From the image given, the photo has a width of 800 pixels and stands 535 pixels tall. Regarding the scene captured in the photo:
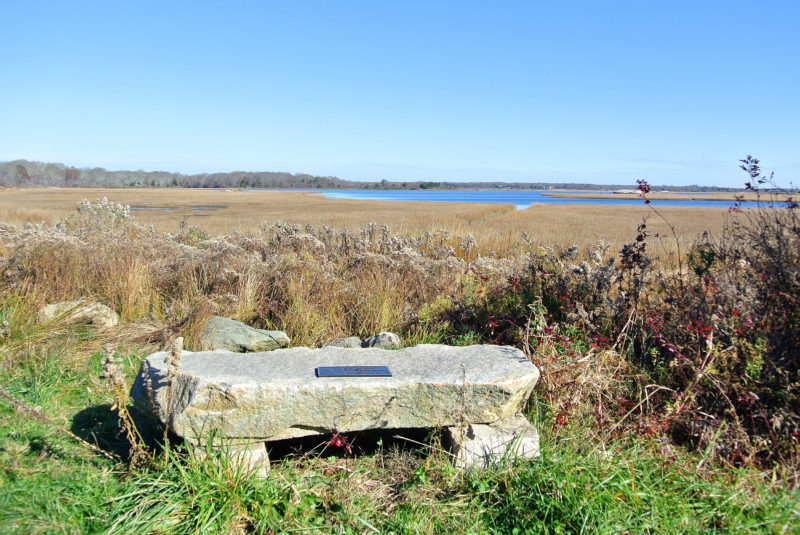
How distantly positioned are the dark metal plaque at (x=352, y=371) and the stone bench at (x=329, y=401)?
0.06 m

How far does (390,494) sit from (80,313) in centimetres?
488

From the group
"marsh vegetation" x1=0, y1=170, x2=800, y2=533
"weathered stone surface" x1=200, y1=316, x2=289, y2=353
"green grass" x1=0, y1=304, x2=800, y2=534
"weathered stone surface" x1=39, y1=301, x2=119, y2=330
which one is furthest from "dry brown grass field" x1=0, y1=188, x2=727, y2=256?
"weathered stone surface" x1=39, y1=301, x2=119, y2=330

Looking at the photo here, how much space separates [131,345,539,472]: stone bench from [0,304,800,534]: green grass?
23 cm

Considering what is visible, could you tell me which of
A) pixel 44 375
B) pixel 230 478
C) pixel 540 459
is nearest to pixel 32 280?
pixel 44 375

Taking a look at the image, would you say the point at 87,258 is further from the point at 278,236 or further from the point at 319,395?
the point at 319,395

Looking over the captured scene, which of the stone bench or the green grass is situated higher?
the stone bench

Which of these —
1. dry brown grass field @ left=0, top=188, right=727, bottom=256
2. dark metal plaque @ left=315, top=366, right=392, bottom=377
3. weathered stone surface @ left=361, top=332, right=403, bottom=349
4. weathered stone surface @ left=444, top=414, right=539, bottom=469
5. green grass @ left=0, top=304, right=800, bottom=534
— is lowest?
green grass @ left=0, top=304, right=800, bottom=534

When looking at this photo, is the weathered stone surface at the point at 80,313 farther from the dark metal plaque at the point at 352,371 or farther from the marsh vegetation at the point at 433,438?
the dark metal plaque at the point at 352,371

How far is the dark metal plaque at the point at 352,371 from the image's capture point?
3.83 m

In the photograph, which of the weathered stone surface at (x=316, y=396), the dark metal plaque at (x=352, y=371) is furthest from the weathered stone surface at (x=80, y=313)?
the dark metal plaque at (x=352, y=371)

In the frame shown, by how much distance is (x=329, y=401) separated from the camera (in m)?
3.67

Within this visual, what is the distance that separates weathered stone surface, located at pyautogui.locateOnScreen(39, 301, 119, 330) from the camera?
6227mm

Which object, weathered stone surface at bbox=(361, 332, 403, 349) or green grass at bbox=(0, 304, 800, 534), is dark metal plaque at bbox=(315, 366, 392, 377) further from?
weathered stone surface at bbox=(361, 332, 403, 349)

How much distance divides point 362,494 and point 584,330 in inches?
124
